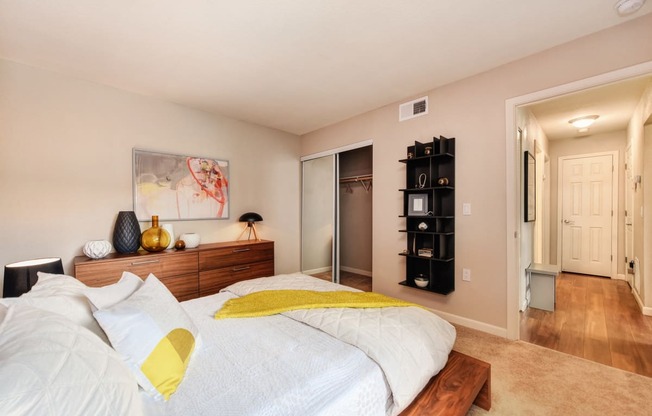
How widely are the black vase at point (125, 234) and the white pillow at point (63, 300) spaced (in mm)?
1638

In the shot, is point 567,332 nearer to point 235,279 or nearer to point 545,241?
point 545,241

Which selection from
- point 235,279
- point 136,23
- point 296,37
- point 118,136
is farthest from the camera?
point 235,279

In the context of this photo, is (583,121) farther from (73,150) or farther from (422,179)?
(73,150)

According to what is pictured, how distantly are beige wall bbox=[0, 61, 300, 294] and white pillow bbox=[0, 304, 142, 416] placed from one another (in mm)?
2274

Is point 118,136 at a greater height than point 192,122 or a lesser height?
lesser

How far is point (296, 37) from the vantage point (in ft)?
6.96

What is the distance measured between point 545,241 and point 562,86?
11.5 ft

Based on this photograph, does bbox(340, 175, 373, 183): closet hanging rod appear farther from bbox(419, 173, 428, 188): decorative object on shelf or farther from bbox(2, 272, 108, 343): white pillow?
bbox(2, 272, 108, 343): white pillow

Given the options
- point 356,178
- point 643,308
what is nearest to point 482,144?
point 356,178

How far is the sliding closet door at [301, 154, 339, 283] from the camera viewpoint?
4.18m

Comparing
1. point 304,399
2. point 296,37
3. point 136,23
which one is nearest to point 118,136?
point 136,23

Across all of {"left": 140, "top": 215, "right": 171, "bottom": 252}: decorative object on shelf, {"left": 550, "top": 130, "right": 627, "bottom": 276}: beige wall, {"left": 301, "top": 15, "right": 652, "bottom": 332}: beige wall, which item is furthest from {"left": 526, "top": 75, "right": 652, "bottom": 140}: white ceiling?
{"left": 140, "top": 215, "right": 171, "bottom": 252}: decorative object on shelf

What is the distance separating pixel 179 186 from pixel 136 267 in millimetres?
1073

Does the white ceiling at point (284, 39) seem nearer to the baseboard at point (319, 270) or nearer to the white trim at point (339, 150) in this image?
the white trim at point (339, 150)
